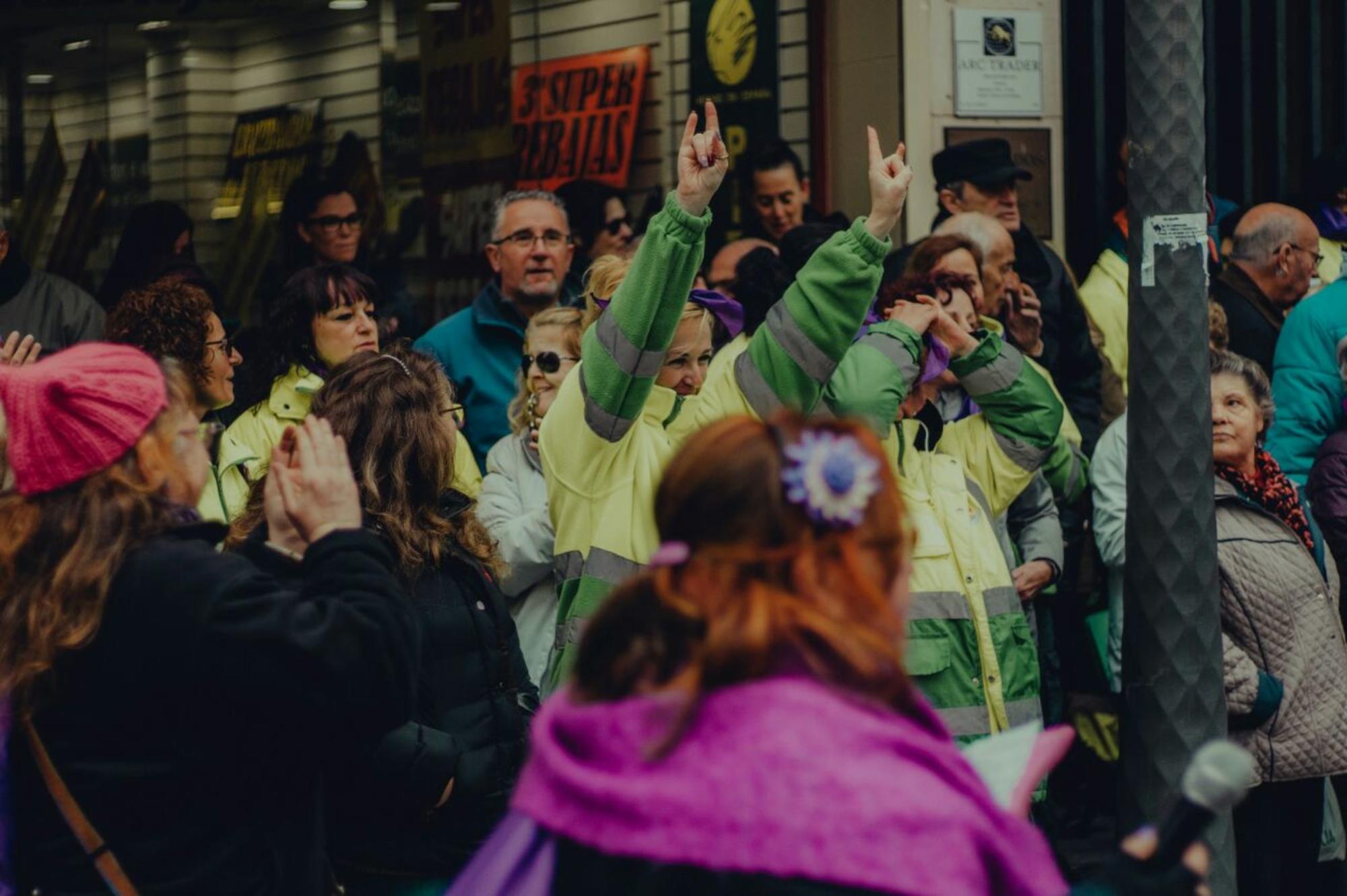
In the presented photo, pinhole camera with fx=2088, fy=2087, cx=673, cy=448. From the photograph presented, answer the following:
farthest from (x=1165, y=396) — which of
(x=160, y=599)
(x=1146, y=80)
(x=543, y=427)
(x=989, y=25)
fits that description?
(x=989, y=25)

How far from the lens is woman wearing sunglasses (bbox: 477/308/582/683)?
542 cm

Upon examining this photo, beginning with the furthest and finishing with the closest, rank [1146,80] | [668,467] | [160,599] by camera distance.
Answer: [1146,80]
[160,599]
[668,467]

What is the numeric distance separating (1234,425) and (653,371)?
2.35m

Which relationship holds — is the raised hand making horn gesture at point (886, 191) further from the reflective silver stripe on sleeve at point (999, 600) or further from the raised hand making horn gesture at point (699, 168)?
the reflective silver stripe on sleeve at point (999, 600)

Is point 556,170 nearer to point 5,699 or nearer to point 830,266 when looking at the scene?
point 830,266

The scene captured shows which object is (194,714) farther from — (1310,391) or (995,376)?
(1310,391)

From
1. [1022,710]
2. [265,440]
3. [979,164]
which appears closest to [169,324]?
[265,440]

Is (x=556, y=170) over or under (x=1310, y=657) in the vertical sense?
over

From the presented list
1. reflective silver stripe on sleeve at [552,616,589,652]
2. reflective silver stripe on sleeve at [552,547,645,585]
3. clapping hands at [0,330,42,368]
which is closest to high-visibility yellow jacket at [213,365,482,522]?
clapping hands at [0,330,42,368]

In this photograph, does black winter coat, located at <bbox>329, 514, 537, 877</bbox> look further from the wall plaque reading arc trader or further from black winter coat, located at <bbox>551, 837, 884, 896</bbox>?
the wall plaque reading arc trader

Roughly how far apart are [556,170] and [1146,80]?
5.28 metres

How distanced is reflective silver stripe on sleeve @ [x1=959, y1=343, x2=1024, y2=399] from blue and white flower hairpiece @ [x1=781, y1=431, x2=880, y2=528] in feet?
11.1

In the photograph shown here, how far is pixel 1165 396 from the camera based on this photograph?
5086mm

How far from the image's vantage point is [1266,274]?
815 cm
